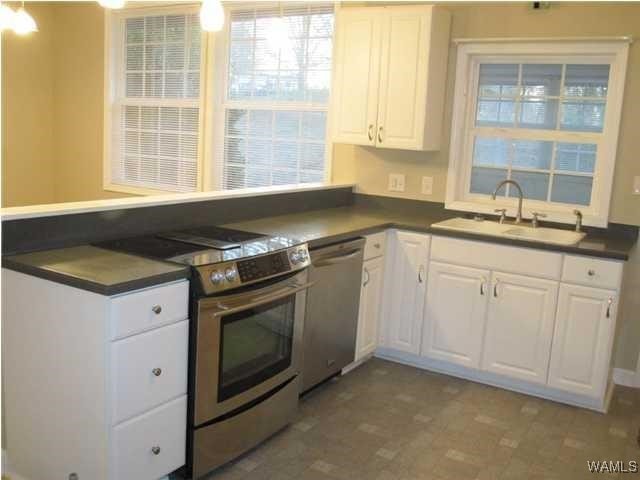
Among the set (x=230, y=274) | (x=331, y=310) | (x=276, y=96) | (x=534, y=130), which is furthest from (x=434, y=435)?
(x=276, y=96)

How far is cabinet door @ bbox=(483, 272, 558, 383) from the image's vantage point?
3311mm

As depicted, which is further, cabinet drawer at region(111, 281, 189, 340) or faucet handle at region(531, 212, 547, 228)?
faucet handle at region(531, 212, 547, 228)

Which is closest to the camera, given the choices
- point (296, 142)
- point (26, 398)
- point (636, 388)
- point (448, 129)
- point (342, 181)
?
point (26, 398)

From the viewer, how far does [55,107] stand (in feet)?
19.7

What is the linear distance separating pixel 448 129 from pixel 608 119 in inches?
37.5

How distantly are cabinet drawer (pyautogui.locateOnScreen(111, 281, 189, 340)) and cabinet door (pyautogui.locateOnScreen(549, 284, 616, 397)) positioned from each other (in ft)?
6.75

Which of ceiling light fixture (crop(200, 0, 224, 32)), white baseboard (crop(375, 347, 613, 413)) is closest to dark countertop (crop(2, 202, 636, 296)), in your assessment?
white baseboard (crop(375, 347, 613, 413))

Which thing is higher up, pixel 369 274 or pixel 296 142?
pixel 296 142

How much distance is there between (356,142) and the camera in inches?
160

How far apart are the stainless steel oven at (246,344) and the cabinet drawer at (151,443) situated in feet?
0.29

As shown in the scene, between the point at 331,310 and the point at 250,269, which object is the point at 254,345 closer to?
the point at 250,269

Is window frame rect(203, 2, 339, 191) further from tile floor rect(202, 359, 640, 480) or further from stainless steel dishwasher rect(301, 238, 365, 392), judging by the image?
tile floor rect(202, 359, 640, 480)

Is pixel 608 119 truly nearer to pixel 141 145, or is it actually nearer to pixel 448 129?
pixel 448 129

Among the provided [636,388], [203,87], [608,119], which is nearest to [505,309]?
[636,388]
